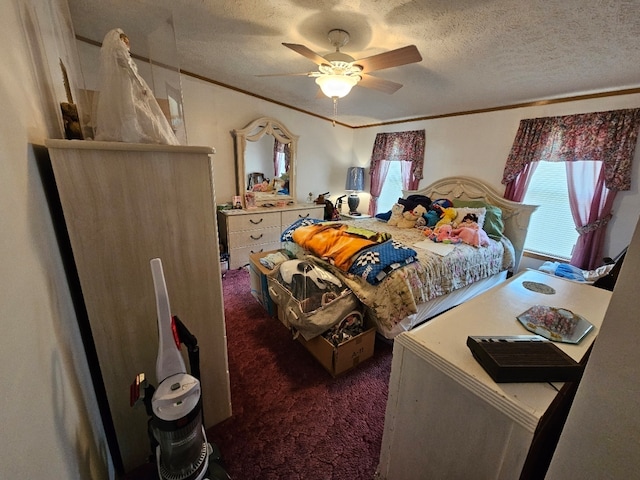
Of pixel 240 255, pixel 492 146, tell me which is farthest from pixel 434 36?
pixel 240 255

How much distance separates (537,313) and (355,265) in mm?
1098

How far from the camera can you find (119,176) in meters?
0.93

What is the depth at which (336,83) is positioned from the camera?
78.6 inches

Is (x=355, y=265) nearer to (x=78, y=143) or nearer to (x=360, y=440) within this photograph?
(x=360, y=440)

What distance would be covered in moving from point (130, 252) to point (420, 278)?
1793mm

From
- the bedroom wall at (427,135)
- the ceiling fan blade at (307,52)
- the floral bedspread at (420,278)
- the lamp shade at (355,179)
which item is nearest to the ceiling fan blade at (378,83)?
the ceiling fan blade at (307,52)

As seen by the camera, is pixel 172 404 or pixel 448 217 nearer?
pixel 172 404

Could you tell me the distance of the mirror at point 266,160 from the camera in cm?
369

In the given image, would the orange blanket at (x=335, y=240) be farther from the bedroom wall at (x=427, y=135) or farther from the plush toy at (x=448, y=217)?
the bedroom wall at (x=427, y=135)

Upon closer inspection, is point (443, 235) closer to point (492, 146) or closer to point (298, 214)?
point (492, 146)

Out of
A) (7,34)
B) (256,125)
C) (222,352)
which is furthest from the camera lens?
(256,125)

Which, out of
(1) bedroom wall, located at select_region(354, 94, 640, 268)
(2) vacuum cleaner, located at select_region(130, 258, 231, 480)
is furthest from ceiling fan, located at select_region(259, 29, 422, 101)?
(1) bedroom wall, located at select_region(354, 94, 640, 268)

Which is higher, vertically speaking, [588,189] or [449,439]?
[588,189]

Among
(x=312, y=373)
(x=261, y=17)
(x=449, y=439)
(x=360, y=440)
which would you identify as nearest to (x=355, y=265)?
(x=312, y=373)
